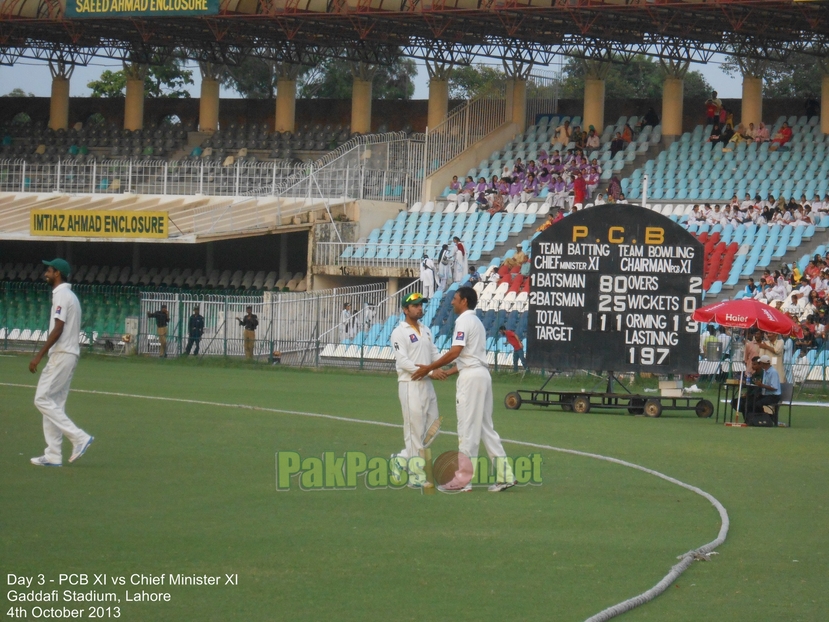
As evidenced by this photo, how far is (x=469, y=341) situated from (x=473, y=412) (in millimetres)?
632

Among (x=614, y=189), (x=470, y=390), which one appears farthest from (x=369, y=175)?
(x=470, y=390)

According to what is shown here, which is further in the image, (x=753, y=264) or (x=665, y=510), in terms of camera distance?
(x=753, y=264)

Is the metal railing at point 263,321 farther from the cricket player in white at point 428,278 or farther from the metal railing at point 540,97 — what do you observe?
the metal railing at point 540,97

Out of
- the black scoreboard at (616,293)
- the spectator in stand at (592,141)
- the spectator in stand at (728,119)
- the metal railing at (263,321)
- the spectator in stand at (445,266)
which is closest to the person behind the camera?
the black scoreboard at (616,293)

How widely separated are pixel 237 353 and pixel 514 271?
7.73 metres

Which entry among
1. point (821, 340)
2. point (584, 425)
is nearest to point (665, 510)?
point (584, 425)

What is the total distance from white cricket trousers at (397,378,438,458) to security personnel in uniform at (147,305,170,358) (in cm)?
2308

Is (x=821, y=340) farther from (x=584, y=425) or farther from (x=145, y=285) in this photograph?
(x=145, y=285)

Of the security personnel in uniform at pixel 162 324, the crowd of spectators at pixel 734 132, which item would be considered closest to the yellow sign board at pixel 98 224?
the security personnel in uniform at pixel 162 324

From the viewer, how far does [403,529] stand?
943 cm

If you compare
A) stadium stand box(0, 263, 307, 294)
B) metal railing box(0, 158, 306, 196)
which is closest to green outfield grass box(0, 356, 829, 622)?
stadium stand box(0, 263, 307, 294)

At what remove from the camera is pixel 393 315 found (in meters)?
33.3

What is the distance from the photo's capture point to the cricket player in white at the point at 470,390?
36.4 ft

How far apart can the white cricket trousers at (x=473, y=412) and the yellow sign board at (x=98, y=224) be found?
26.2 meters
